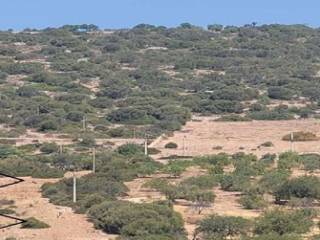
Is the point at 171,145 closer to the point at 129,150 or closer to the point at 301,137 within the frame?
the point at 129,150

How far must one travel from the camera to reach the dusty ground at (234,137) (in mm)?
57406

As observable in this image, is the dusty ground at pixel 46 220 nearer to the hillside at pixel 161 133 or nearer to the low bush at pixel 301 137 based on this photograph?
the hillside at pixel 161 133

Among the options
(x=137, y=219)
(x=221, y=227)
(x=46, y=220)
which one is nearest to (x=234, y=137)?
(x=46, y=220)

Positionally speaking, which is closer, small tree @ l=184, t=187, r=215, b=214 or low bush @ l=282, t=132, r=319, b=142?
small tree @ l=184, t=187, r=215, b=214

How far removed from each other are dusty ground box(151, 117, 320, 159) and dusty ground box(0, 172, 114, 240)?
15.9m

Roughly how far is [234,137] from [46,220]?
110ft

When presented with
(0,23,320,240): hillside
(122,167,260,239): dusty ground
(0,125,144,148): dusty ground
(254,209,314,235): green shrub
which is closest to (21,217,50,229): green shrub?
(0,23,320,240): hillside

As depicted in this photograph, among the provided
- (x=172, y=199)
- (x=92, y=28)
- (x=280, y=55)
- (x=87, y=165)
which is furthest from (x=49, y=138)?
(x=92, y=28)

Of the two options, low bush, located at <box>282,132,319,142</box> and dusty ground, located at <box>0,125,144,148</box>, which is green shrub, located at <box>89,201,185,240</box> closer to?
dusty ground, located at <box>0,125,144,148</box>

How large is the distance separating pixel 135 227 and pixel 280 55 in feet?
325

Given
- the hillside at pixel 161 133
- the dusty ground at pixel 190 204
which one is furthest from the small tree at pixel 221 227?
the dusty ground at pixel 190 204

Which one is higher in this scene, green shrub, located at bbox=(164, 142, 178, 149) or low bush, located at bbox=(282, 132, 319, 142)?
low bush, located at bbox=(282, 132, 319, 142)

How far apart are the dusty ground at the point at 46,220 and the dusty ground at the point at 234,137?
15939mm

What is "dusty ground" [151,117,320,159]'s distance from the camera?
5741 centimetres
